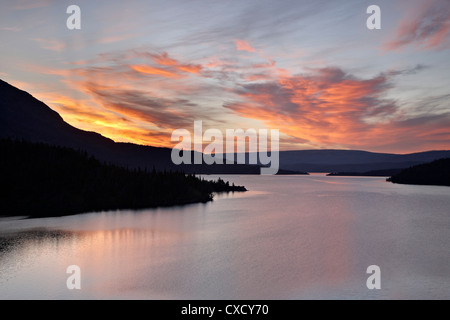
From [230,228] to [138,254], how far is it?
2284 cm

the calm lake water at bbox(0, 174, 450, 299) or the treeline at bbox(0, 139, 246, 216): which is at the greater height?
the treeline at bbox(0, 139, 246, 216)

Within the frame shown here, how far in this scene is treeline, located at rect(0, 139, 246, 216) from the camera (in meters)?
82.1

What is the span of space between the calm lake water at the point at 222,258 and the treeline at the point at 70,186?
1941cm

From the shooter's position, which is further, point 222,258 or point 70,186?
point 70,186

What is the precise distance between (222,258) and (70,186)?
69.6m

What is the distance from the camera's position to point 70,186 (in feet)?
306

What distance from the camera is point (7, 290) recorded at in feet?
84.5

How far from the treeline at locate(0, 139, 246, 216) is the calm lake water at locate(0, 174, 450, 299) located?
19.4 m

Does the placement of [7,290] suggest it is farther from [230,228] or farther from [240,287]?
[230,228]

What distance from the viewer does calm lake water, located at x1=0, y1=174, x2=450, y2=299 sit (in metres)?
26.7

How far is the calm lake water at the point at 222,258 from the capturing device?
2670 centimetres

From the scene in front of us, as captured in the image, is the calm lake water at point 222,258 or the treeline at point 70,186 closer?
the calm lake water at point 222,258

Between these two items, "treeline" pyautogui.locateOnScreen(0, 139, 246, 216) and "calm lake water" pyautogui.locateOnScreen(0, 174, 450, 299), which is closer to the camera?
"calm lake water" pyautogui.locateOnScreen(0, 174, 450, 299)

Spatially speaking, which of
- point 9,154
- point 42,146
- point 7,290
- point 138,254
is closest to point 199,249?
point 138,254
